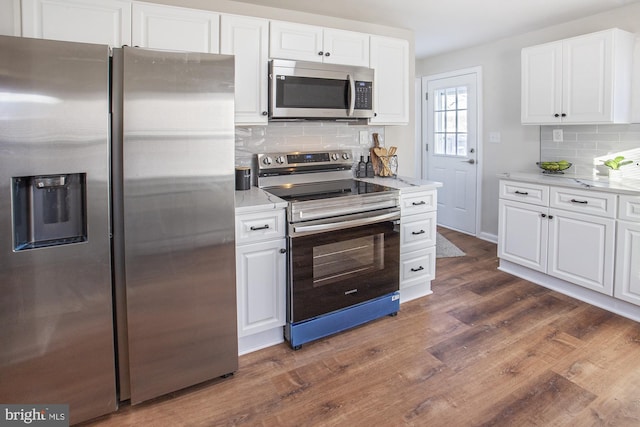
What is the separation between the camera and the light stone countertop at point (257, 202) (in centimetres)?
225

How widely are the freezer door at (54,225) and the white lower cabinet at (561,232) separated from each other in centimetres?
317

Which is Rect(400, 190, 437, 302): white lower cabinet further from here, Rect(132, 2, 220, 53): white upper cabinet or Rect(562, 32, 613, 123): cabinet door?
Rect(132, 2, 220, 53): white upper cabinet

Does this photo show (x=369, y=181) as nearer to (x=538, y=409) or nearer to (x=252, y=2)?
(x=252, y=2)

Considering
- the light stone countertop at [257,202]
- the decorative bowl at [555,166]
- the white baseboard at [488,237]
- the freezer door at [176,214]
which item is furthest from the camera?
the white baseboard at [488,237]

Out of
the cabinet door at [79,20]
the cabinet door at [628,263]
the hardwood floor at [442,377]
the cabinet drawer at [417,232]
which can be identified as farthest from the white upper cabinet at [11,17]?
the cabinet door at [628,263]

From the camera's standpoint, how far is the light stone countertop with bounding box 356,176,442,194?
115 inches

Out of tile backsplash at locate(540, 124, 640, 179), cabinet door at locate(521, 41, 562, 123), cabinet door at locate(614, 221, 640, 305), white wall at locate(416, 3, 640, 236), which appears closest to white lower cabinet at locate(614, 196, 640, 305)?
cabinet door at locate(614, 221, 640, 305)

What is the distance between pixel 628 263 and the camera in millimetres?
2787

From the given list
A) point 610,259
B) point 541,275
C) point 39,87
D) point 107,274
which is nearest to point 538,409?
point 610,259

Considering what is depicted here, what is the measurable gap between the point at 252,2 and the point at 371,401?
2.79 metres

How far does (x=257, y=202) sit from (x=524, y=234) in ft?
8.04

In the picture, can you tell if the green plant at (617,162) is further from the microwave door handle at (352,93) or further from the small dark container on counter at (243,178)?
the small dark container on counter at (243,178)

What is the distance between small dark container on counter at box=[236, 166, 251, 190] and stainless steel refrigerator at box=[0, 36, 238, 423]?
74 centimetres

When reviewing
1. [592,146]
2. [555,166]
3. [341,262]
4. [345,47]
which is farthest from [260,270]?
[592,146]
